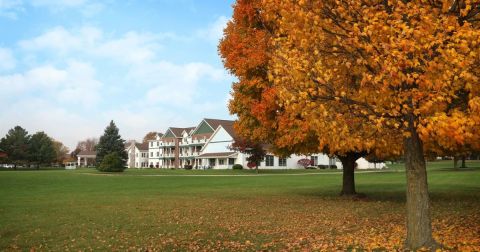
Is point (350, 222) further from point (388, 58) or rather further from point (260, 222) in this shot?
point (388, 58)

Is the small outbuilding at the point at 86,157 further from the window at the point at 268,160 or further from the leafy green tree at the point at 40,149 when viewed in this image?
the window at the point at 268,160

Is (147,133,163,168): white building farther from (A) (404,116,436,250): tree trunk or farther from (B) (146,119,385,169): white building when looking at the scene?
(A) (404,116,436,250): tree trunk

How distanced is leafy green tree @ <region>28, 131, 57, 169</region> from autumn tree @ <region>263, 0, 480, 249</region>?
279ft

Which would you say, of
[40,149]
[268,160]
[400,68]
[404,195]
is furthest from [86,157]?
[400,68]

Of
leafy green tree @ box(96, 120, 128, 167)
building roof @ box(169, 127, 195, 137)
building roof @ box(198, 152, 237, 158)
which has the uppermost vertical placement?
building roof @ box(169, 127, 195, 137)

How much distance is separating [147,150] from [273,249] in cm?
11464

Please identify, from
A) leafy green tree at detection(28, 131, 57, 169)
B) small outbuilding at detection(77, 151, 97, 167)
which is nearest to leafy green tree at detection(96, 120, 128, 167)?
leafy green tree at detection(28, 131, 57, 169)

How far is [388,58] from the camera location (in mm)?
7148

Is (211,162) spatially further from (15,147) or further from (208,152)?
(15,147)

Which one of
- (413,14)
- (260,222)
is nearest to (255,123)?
(260,222)

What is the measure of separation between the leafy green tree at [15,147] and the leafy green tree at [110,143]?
48.0 feet

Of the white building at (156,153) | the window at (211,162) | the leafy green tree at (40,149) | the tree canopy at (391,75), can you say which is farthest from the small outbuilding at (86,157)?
the tree canopy at (391,75)

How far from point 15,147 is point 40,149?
4.33 meters

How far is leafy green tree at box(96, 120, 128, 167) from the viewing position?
81.3 m
